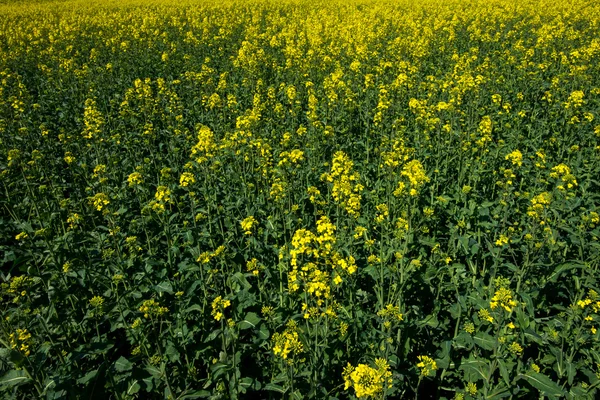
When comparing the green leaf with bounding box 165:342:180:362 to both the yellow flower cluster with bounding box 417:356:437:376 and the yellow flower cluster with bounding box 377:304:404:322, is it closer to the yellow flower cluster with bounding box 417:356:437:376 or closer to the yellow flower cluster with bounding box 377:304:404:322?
the yellow flower cluster with bounding box 377:304:404:322

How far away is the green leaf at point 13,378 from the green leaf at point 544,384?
177 inches

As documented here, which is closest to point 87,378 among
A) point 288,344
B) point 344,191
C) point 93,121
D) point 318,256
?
point 288,344

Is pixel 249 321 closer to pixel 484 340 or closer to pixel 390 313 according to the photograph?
pixel 390 313

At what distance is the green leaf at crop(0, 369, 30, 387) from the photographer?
131 inches

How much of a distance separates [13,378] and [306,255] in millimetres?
3290

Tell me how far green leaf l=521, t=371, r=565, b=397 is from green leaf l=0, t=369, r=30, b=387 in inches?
177

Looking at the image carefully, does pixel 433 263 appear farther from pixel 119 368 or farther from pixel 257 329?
pixel 119 368

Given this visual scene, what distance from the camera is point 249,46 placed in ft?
47.0

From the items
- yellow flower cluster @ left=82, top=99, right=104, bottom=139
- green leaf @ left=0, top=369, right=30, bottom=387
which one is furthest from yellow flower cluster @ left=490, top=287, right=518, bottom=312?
yellow flower cluster @ left=82, top=99, right=104, bottom=139

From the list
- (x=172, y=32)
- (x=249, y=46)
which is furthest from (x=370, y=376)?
(x=172, y=32)

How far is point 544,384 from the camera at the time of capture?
3.46 m

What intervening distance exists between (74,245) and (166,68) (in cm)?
1077

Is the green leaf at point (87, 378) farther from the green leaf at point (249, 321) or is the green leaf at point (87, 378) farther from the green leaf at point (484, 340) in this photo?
the green leaf at point (484, 340)

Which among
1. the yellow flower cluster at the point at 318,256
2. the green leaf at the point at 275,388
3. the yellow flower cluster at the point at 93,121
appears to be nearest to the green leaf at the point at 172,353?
the green leaf at the point at 275,388
